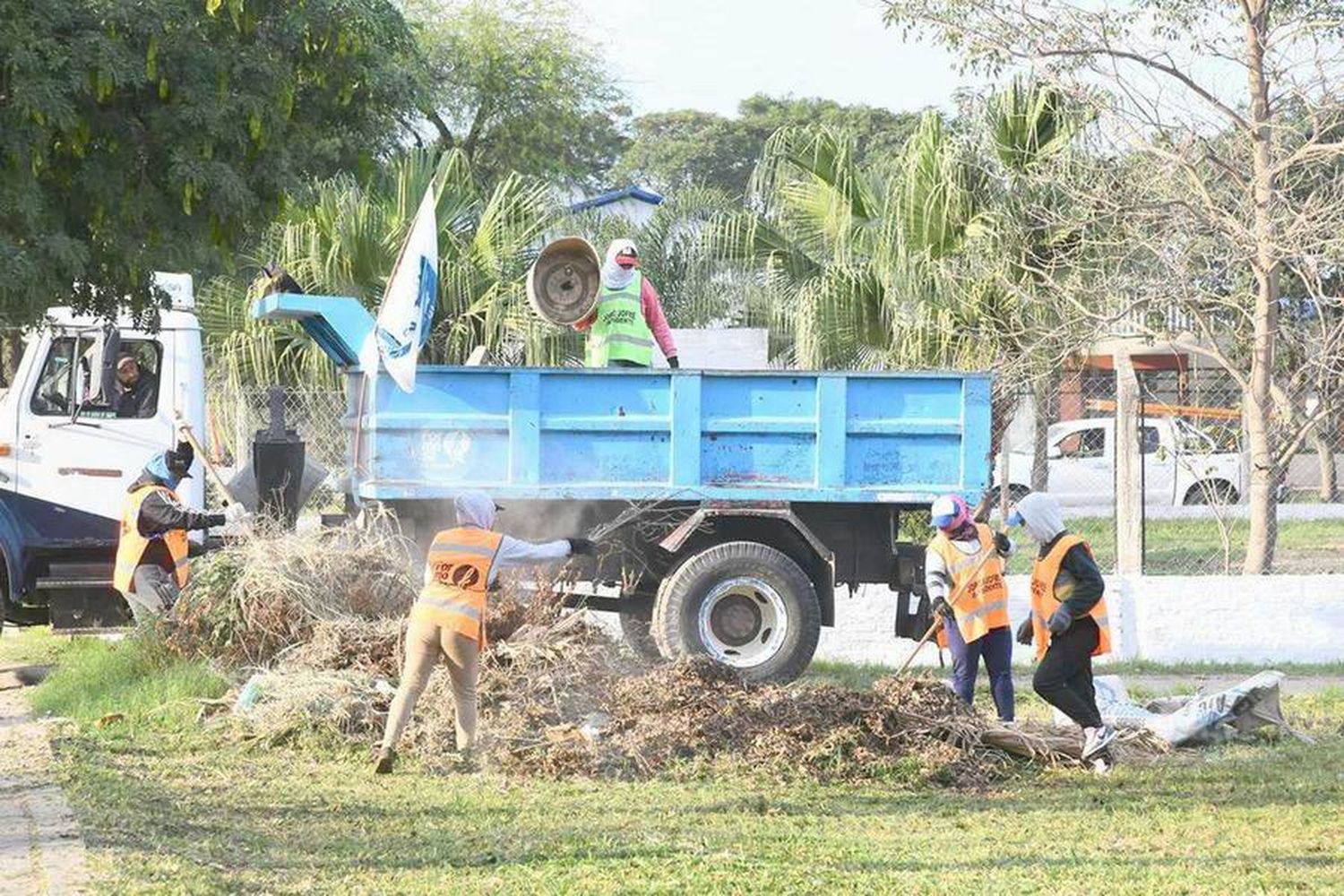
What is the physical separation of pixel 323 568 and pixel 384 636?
0.89 m

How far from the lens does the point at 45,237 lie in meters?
7.02

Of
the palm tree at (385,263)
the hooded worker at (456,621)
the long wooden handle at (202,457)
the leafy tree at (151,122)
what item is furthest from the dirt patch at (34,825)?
the palm tree at (385,263)

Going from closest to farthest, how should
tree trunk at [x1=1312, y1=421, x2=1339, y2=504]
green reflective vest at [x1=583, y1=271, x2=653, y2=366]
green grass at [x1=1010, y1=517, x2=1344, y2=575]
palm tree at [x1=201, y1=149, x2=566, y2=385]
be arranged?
green reflective vest at [x1=583, y1=271, x2=653, y2=366], green grass at [x1=1010, y1=517, x2=1344, y2=575], tree trunk at [x1=1312, y1=421, x2=1339, y2=504], palm tree at [x1=201, y1=149, x2=566, y2=385]

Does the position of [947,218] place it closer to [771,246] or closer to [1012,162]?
[1012,162]

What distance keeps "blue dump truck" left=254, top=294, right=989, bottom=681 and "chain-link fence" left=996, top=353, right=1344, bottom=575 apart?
303 centimetres

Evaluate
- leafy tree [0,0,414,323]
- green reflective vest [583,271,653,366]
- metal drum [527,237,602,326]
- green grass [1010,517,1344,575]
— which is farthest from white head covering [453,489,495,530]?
green grass [1010,517,1344,575]

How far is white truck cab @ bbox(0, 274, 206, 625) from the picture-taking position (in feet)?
43.0

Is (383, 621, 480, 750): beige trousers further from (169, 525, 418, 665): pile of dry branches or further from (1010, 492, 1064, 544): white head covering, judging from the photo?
(1010, 492, 1064, 544): white head covering

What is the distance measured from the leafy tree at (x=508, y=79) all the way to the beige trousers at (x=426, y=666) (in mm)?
28772

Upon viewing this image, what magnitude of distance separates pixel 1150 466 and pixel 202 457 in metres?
9.27

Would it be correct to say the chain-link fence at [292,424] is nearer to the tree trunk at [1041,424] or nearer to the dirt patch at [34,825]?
the dirt patch at [34,825]

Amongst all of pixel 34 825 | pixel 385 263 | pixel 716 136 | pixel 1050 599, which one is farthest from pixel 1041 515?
pixel 716 136

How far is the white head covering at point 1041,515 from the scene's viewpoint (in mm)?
9938

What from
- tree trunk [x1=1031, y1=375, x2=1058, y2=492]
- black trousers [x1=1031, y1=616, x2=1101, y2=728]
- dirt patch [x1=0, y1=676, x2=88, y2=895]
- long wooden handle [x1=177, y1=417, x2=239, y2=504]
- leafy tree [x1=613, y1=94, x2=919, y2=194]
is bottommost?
dirt patch [x1=0, y1=676, x2=88, y2=895]
